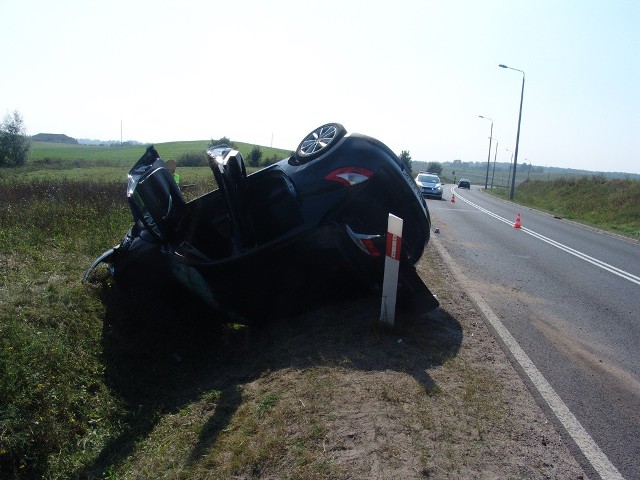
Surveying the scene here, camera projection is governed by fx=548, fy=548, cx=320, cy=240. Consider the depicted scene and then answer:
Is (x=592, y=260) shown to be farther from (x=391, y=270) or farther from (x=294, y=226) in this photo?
(x=294, y=226)

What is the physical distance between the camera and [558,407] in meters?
3.75

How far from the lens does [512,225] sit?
1783 cm

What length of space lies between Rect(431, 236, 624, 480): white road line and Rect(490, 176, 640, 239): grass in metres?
16.3

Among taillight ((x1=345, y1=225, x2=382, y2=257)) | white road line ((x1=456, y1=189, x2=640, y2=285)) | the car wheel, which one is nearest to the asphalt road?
white road line ((x1=456, y1=189, x2=640, y2=285))

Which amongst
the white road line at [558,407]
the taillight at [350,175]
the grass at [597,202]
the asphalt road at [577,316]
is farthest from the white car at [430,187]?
the taillight at [350,175]

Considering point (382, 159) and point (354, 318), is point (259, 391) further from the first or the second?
point (382, 159)

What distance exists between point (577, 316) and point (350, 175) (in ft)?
11.3

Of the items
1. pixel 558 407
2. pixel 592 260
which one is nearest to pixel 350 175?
pixel 558 407

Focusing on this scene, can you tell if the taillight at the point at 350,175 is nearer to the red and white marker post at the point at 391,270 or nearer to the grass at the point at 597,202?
the red and white marker post at the point at 391,270

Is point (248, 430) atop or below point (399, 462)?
below

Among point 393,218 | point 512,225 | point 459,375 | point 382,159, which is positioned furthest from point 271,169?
point 512,225

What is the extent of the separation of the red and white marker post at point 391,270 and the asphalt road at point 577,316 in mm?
1296

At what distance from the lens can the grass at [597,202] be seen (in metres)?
24.8

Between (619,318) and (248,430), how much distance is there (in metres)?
5.08
